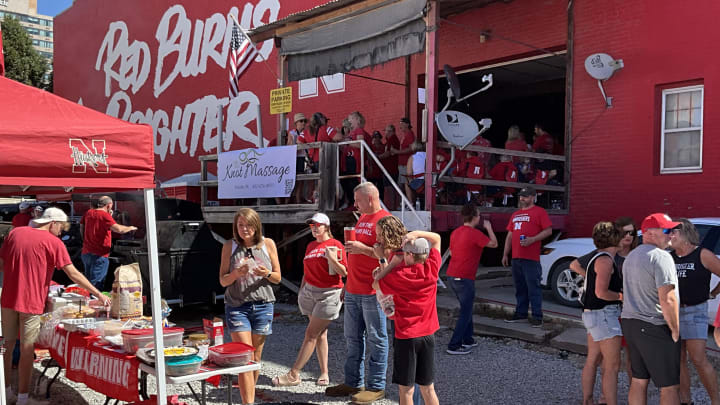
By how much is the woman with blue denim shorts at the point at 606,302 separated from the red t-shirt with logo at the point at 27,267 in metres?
4.41

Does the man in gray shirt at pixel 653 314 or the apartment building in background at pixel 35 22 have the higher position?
the apartment building in background at pixel 35 22

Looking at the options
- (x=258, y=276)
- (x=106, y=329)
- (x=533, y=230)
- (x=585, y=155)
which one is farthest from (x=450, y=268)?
(x=585, y=155)

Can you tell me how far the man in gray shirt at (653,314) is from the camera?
4070 millimetres

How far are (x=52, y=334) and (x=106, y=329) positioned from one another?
3.36 feet

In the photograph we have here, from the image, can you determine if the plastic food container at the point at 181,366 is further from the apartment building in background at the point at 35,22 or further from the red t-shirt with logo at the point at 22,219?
the apartment building in background at the point at 35,22

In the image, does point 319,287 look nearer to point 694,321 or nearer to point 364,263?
point 364,263

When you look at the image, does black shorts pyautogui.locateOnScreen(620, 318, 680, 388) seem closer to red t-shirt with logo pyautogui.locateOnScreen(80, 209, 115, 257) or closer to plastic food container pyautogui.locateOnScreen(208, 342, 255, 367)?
plastic food container pyautogui.locateOnScreen(208, 342, 255, 367)

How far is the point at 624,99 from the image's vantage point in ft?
34.2

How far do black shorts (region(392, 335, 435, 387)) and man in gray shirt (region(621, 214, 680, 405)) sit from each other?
1.42 metres

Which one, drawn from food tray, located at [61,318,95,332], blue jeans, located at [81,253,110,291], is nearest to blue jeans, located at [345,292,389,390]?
food tray, located at [61,318,95,332]

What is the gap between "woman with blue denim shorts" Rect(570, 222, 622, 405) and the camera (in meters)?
4.65

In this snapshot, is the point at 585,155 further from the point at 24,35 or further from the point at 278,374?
the point at 24,35

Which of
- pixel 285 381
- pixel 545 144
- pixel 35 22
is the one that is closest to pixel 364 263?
pixel 285 381

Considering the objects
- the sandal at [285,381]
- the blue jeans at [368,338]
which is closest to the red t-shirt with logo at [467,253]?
the blue jeans at [368,338]
